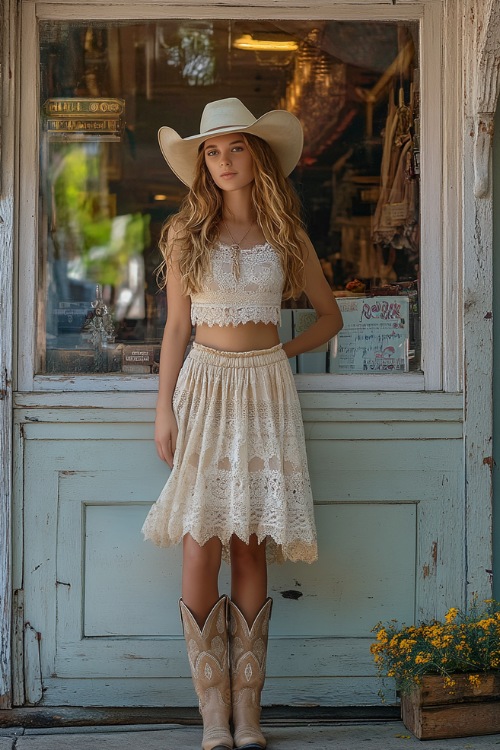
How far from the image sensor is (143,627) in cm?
345

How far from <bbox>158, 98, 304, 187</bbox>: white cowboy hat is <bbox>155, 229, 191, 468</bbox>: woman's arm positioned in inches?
10.7

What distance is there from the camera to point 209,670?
302cm

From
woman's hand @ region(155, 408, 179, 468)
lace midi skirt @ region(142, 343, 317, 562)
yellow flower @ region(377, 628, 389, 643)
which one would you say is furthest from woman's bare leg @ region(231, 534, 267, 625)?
yellow flower @ region(377, 628, 389, 643)

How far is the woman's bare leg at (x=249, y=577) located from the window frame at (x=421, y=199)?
66 centimetres

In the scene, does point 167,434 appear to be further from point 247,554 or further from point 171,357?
point 247,554

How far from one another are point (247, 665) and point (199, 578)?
32 centimetres

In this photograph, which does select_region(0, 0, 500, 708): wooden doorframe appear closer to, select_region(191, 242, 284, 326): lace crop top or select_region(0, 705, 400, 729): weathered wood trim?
select_region(0, 705, 400, 729): weathered wood trim

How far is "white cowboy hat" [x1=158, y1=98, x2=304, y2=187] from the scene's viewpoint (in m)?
3.10

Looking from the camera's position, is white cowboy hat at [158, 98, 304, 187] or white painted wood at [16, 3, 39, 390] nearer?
white cowboy hat at [158, 98, 304, 187]

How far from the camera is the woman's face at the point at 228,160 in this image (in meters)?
3.12

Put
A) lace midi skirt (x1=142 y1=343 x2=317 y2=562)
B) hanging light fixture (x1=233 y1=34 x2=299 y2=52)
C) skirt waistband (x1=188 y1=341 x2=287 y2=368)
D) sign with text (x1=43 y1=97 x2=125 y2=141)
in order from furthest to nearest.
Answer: hanging light fixture (x1=233 y1=34 x2=299 y2=52) < sign with text (x1=43 y1=97 x2=125 y2=141) < skirt waistband (x1=188 y1=341 x2=287 y2=368) < lace midi skirt (x1=142 y1=343 x2=317 y2=562)

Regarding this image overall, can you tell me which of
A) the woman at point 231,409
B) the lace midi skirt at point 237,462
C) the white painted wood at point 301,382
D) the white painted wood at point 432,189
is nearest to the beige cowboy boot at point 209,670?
the woman at point 231,409

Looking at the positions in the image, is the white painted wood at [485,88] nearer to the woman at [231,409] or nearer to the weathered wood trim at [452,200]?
the weathered wood trim at [452,200]

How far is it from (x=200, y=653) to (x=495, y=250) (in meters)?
1.77
